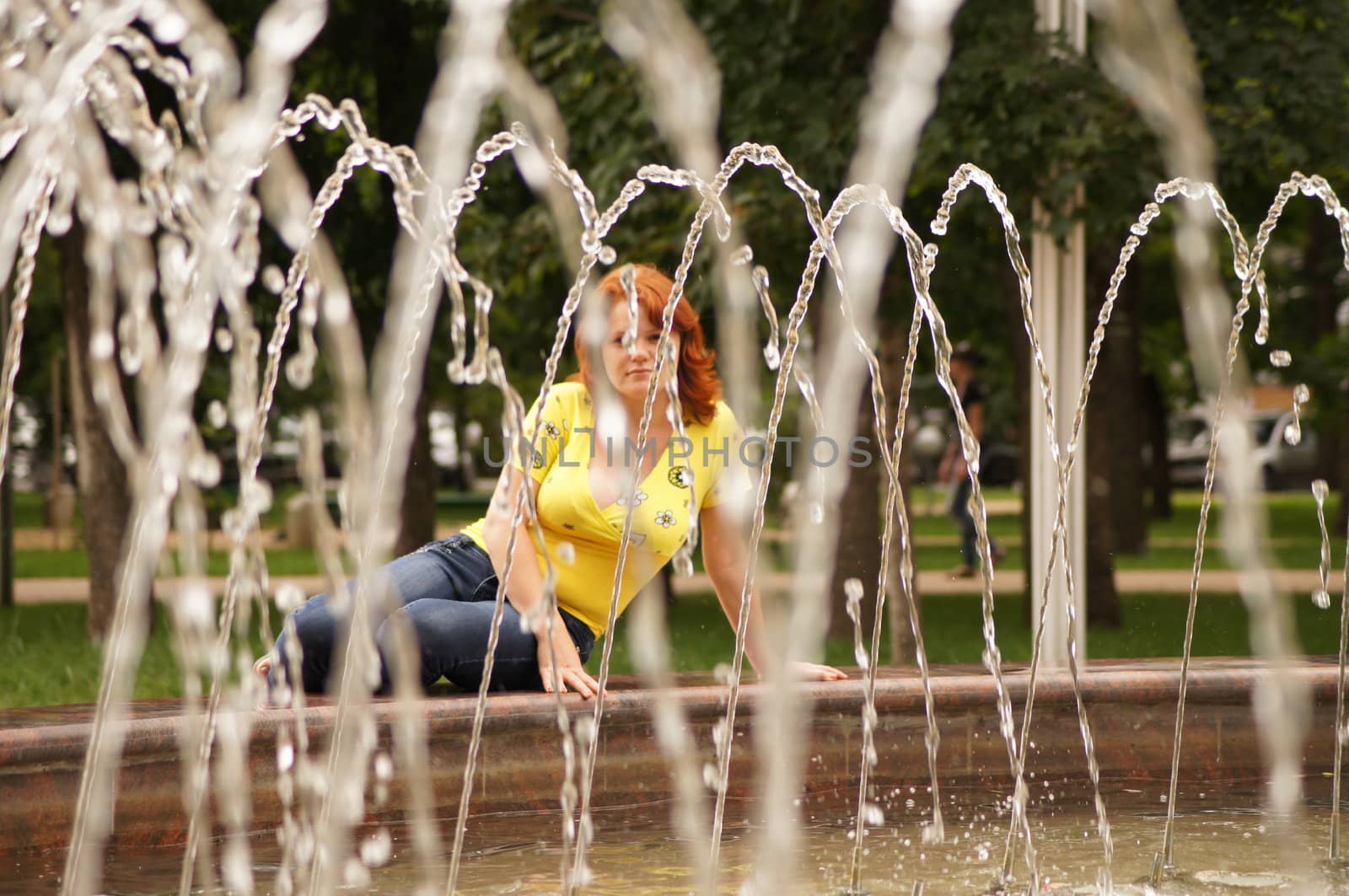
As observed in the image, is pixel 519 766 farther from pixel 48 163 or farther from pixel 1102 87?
pixel 1102 87

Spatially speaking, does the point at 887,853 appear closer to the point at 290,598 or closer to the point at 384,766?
the point at 384,766

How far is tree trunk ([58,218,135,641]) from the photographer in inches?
349

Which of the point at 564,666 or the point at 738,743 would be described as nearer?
the point at 564,666

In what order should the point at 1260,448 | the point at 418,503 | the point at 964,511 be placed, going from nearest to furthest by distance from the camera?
the point at 418,503, the point at 964,511, the point at 1260,448

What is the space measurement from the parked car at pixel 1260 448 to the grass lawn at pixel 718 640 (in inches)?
883

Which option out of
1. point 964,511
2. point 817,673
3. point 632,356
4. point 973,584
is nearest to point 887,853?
point 817,673

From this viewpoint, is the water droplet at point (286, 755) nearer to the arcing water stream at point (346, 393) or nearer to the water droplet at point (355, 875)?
the arcing water stream at point (346, 393)

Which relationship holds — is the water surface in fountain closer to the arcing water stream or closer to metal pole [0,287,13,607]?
the arcing water stream

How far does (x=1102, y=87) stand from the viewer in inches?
262

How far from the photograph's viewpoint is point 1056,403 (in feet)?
19.0

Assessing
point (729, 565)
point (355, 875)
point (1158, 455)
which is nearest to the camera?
point (355, 875)

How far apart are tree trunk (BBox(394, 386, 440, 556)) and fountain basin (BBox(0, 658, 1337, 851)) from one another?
6685mm

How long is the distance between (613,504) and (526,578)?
25 cm

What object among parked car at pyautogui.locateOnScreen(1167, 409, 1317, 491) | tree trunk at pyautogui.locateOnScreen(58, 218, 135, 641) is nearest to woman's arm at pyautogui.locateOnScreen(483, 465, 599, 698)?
tree trunk at pyautogui.locateOnScreen(58, 218, 135, 641)
